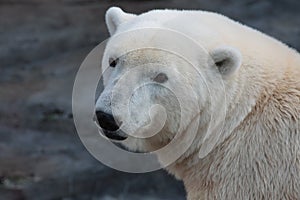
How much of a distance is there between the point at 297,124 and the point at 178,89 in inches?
20.6

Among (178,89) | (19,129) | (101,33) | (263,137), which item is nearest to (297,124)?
(263,137)

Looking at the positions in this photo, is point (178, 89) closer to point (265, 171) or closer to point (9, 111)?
point (265, 171)

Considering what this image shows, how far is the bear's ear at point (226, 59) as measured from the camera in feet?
9.42

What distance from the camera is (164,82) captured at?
288 cm

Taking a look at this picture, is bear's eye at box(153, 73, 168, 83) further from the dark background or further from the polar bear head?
the dark background

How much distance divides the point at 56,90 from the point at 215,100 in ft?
13.8

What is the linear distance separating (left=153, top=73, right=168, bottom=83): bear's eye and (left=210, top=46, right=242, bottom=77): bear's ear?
0.75 feet

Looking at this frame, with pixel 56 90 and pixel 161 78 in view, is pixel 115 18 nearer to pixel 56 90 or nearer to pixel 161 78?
pixel 161 78

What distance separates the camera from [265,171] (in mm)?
2934

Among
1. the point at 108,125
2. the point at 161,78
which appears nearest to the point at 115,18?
the point at 161,78

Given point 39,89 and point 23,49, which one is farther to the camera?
point 23,49

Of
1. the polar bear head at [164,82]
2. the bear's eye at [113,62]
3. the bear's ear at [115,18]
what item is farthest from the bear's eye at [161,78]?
A: the bear's ear at [115,18]

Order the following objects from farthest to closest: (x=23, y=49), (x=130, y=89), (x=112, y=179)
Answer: (x=23, y=49), (x=112, y=179), (x=130, y=89)

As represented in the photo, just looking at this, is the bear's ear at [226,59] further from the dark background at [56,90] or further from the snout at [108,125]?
the dark background at [56,90]
